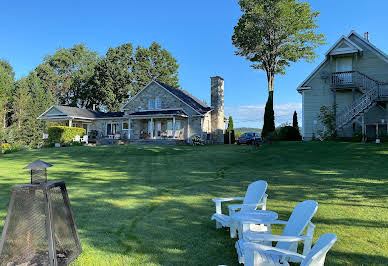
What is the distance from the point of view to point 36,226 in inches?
137

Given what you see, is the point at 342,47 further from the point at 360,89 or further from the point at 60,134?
the point at 60,134

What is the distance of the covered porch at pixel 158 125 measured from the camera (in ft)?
97.9

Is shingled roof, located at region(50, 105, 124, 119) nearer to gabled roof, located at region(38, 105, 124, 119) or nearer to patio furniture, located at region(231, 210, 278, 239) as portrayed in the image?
gabled roof, located at region(38, 105, 124, 119)

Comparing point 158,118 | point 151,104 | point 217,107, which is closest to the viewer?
point 158,118

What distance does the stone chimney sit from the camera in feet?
109

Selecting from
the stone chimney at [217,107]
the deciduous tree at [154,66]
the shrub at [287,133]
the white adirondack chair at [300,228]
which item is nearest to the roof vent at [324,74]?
the shrub at [287,133]

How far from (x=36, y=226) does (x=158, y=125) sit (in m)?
28.9

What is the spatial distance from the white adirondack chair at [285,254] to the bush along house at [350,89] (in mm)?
18619

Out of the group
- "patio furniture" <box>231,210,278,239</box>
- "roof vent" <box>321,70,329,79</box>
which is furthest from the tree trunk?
"patio furniture" <box>231,210,278,239</box>

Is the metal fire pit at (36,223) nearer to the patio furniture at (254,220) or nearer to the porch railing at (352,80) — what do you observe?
the patio furniture at (254,220)

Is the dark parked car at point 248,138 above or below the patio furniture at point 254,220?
above

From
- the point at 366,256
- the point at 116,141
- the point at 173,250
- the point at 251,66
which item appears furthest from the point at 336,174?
the point at 251,66

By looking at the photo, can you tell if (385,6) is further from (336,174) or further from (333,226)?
(333,226)

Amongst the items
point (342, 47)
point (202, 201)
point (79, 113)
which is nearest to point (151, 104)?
point (79, 113)
